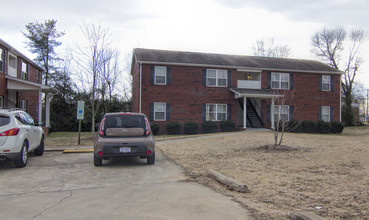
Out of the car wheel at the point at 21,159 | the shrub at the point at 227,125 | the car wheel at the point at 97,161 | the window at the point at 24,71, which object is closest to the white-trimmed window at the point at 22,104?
the window at the point at 24,71

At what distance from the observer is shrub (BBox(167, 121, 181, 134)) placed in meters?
21.2

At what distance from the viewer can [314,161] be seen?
888 cm

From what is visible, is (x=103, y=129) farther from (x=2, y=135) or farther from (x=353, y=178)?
(x=353, y=178)

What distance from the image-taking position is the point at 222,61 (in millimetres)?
23625

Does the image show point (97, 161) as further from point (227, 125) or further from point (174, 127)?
point (227, 125)

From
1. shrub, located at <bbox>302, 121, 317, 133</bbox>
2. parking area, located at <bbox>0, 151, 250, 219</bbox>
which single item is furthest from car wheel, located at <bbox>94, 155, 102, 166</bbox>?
Answer: shrub, located at <bbox>302, 121, 317, 133</bbox>

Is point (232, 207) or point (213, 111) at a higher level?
point (213, 111)

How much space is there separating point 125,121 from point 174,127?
12.4m

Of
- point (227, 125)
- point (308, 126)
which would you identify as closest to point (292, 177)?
point (227, 125)

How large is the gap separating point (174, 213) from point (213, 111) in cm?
1878

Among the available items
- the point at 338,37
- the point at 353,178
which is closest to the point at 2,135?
the point at 353,178

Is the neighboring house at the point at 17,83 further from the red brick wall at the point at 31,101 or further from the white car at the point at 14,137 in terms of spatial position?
the white car at the point at 14,137

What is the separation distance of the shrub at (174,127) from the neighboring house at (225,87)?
842 mm

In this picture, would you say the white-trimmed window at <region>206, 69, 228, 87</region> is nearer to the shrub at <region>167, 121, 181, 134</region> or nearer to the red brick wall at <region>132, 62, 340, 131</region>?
the red brick wall at <region>132, 62, 340, 131</region>
